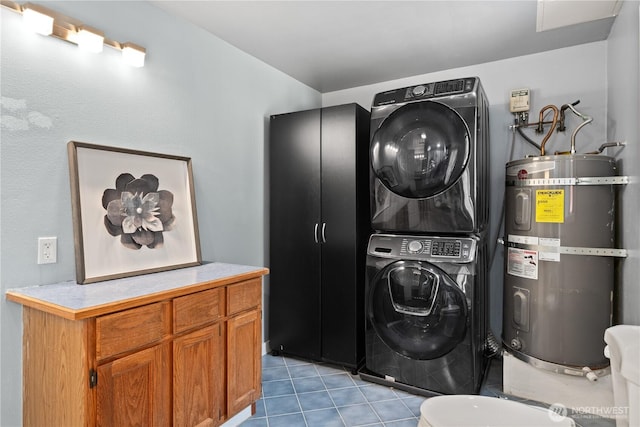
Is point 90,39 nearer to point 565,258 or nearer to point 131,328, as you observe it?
point 131,328

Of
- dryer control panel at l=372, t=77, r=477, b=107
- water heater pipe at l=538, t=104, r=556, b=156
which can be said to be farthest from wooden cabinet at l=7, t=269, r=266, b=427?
water heater pipe at l=538, t=104, r=556, b=156

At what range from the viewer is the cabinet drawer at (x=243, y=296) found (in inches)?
77.9

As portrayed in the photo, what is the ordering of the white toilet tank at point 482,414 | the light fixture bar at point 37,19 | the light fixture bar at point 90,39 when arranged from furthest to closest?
1. the light fixture bar at point 90,39
2. the light fixture bar at point 37,19
3. the white toilet tank at point 482,414

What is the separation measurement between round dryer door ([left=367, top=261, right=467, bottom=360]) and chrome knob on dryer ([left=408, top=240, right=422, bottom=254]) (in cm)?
8

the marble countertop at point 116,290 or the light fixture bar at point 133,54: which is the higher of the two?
the light fixture bar at point 133,54

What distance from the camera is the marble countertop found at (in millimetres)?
1370

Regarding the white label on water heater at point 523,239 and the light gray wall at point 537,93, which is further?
the light gray wall at point 537,93

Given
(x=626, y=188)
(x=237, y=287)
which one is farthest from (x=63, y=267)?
(x=626, y=188)

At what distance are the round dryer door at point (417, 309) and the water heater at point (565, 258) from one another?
46cm

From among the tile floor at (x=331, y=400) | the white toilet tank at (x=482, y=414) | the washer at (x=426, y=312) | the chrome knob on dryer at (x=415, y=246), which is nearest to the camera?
the white toilet tank at (x=482, y=414)

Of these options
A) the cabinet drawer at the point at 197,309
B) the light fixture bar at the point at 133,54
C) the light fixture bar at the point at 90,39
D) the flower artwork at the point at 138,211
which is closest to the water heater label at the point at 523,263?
the cabinet drawer at the point at 197,309

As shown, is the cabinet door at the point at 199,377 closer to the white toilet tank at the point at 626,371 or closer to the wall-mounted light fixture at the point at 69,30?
the wall-mounted light fixture at the point at 69,30

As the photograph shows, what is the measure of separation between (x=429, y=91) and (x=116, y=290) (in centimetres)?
214

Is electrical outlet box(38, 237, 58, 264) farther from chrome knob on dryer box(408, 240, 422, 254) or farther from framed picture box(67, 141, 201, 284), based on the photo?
chrome knob on dryer box(408, 240, 422, 254)
